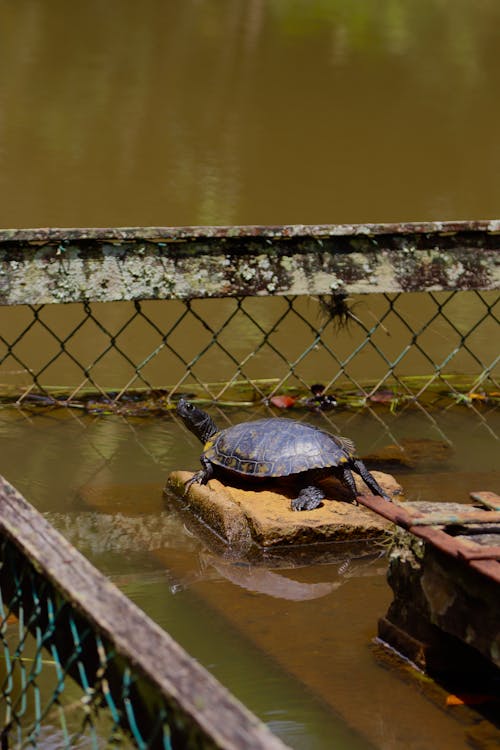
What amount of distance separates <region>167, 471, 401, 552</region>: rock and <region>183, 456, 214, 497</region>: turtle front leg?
0.02 meters

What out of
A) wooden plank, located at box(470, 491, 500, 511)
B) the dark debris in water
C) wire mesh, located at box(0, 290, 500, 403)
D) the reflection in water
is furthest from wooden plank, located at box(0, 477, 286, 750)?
the reflection in water

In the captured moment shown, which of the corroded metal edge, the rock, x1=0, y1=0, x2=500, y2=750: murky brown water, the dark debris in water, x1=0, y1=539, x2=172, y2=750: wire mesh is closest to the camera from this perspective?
x1=0, y1=539, x2=172, y2=750: wire mesh

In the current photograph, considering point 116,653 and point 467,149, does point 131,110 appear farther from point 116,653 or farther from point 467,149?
point 116,653

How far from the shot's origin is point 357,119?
12562 millimetres

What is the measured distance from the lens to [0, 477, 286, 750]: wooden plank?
142cm

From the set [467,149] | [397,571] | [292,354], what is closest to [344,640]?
[397,571]

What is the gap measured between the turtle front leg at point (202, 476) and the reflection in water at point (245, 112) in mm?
4194

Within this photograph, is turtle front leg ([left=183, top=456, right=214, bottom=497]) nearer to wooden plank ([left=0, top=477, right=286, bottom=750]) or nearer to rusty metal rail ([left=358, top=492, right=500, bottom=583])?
rusty metal rail ([left=358, top=492, right=500, bottom=583])

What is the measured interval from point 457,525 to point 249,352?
3286 mm

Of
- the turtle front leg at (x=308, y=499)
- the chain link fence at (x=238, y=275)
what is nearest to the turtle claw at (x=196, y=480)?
the turtle front leg at (x=308, y=499)

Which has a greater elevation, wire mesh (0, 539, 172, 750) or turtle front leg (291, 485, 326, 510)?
wire mesh (0, 539, 172, 750)

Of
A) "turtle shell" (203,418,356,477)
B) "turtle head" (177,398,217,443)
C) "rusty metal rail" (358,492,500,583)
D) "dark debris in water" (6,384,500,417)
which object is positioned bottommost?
"dark debris in water" (6,384,500,417)

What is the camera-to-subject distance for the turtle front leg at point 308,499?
4.21m

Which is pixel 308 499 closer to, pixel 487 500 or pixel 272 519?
pixel 272 519
